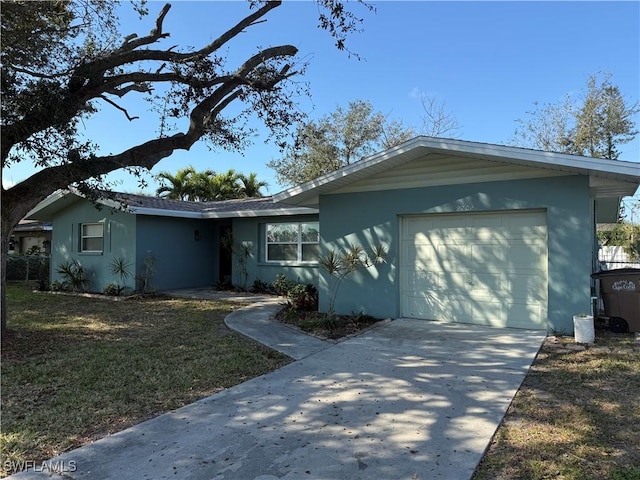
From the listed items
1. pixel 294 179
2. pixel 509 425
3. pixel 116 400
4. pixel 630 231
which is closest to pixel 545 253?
pixel 509 425

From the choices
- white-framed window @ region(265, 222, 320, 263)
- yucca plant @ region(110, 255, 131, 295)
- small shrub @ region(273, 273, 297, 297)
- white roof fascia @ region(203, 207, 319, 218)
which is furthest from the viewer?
yucca plant @ region(110, 255, 131, 295)

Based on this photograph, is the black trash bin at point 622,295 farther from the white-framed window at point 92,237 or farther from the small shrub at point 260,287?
the white-framed window at point 92,237

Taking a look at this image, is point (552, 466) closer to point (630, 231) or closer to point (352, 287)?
point (352, 287)

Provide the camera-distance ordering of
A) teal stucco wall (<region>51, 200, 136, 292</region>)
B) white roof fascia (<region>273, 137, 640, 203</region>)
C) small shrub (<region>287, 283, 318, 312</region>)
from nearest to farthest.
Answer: white roof fascia (<region>273, 137, 640, 203</region>) → small shrub (<region>287, 283, 318, 312</region>) → teal stucco wall (<region>51, 200, 136, 292</region>)

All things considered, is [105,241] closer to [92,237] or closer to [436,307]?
[92,237]

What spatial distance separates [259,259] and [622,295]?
34.3ft

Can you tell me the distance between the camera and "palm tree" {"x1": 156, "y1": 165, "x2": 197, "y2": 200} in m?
26.5

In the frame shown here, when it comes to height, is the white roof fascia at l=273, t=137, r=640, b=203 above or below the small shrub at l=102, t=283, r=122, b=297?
above

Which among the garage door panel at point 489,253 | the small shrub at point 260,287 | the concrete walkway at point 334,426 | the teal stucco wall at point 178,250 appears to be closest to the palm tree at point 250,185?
the teal stucco wall at point 178,250

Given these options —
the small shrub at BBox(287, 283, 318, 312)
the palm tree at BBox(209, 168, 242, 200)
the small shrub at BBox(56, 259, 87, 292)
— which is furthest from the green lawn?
the palm tree at BBox(209, 168, 242, 200)

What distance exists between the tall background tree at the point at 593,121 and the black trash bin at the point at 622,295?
20550mm

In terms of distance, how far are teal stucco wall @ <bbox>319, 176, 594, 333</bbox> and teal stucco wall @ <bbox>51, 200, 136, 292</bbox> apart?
7836 millimetres

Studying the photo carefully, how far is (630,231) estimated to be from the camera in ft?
69.3

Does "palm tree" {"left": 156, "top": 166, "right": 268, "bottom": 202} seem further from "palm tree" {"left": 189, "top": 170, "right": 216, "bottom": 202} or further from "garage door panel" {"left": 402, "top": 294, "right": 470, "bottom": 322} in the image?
"garage door panel" {"left": 402, "top": 294, "right": 470, "bottom": 322}
